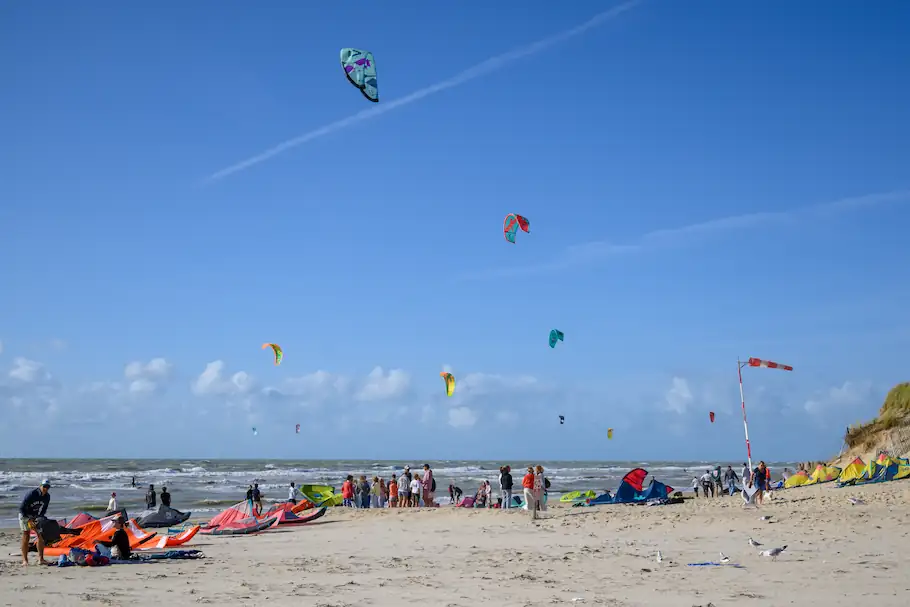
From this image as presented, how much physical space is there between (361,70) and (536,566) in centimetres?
785

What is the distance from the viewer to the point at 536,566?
32.6 ft

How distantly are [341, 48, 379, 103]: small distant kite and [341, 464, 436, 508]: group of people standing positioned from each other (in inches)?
393

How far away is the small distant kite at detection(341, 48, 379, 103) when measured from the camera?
1216 cm

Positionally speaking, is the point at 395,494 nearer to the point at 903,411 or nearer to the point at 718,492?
the point at 718,492

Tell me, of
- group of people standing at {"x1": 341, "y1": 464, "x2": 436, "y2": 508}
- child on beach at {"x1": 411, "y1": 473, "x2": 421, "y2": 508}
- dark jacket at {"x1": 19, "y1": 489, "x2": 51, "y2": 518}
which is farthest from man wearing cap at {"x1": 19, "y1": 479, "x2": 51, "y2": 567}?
child on beach at {"x1": 411, "y1": 473, "x2": 421, "y2": 508}

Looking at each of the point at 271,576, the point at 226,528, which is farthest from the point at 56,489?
the point at 271,576

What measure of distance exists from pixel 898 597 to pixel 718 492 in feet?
61.1

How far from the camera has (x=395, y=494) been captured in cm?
2052

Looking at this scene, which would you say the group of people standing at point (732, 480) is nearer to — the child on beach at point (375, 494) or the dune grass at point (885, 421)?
the dune grass at point (885, 421)

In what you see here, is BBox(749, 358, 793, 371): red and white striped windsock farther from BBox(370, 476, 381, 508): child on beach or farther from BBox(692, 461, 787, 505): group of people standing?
BBox(370, 476, 381, 508): child on beach

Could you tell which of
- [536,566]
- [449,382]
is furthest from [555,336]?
[536,566]

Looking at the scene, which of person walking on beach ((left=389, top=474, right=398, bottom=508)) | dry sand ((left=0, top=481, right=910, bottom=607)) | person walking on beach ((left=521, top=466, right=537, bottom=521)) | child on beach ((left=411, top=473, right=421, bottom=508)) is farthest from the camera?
person walking on beach ((left=389, top=474, right=398, bottom=508))

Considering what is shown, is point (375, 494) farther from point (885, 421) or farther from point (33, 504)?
point (885, 421)

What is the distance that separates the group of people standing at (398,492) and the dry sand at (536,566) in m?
3.98
